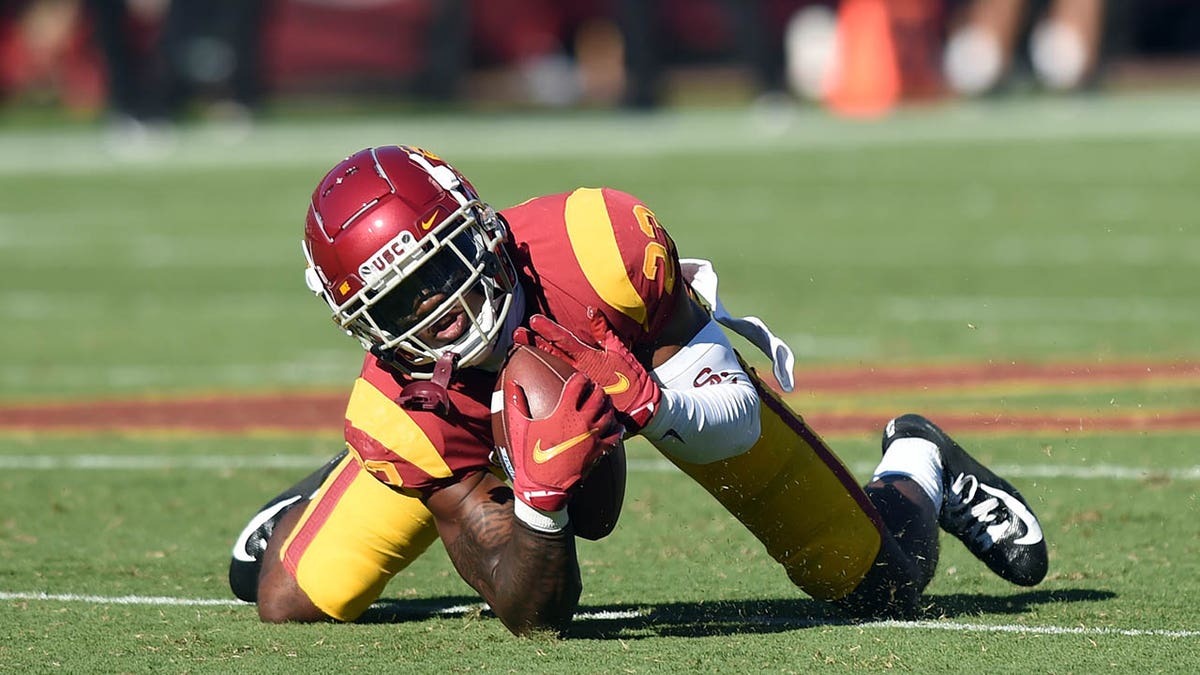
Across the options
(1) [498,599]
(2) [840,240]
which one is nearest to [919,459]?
(1) [498,599]

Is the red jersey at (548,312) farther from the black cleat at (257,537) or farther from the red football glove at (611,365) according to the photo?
the black cleat at (257,537)

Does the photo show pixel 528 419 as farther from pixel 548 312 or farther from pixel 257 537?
pixel 257 537

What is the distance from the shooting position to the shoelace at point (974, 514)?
14.8 ft

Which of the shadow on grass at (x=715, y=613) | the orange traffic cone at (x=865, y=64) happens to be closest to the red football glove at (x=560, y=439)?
the shadow on grass at (x=715, y=613)

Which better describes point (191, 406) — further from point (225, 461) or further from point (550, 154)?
point (550, 154)

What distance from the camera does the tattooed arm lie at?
3873 millimetres

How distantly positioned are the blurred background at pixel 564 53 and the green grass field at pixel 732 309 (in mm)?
702

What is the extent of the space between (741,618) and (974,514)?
68 cm

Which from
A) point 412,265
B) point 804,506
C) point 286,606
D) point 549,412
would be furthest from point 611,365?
point 286,606

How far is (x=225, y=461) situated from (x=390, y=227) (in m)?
3.01

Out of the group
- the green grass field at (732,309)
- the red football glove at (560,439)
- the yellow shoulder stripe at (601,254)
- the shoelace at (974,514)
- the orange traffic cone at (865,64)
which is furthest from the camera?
the orange traffic cone at (865,64)

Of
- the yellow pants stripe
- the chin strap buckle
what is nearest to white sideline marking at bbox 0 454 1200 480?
the yellow pants stripe

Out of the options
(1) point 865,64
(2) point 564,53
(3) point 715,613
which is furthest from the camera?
(2) point 564,53

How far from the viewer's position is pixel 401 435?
4.04 m
